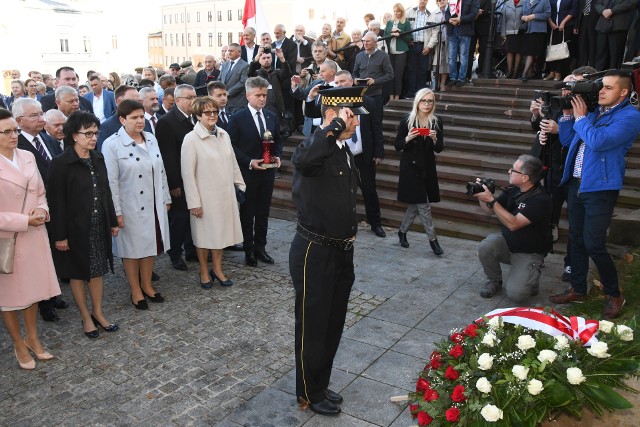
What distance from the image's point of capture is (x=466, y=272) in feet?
22.3

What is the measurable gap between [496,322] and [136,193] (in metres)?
3.77

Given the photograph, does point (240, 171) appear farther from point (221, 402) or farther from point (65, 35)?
→ point (65, 35)

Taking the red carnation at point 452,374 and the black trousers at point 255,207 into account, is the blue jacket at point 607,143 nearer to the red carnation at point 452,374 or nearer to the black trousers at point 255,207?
the red carnation at point 452,374

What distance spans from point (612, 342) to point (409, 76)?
1011cm

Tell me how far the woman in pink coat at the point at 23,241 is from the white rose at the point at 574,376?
397 cm

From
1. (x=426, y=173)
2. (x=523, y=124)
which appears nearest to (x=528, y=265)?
(x=426, y=173)

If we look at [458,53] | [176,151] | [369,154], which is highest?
[458,53]

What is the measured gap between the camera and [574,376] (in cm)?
293

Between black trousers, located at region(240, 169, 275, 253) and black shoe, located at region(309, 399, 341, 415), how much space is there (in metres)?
3.35

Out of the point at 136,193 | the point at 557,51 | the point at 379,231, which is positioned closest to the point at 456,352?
the point at 136,193


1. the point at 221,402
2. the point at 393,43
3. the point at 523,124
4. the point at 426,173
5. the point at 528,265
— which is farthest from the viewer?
the point at 393,43

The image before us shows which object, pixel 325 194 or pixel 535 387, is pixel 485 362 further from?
pixel 325 194

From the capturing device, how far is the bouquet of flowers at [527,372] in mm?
2947

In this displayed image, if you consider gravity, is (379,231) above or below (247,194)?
below
